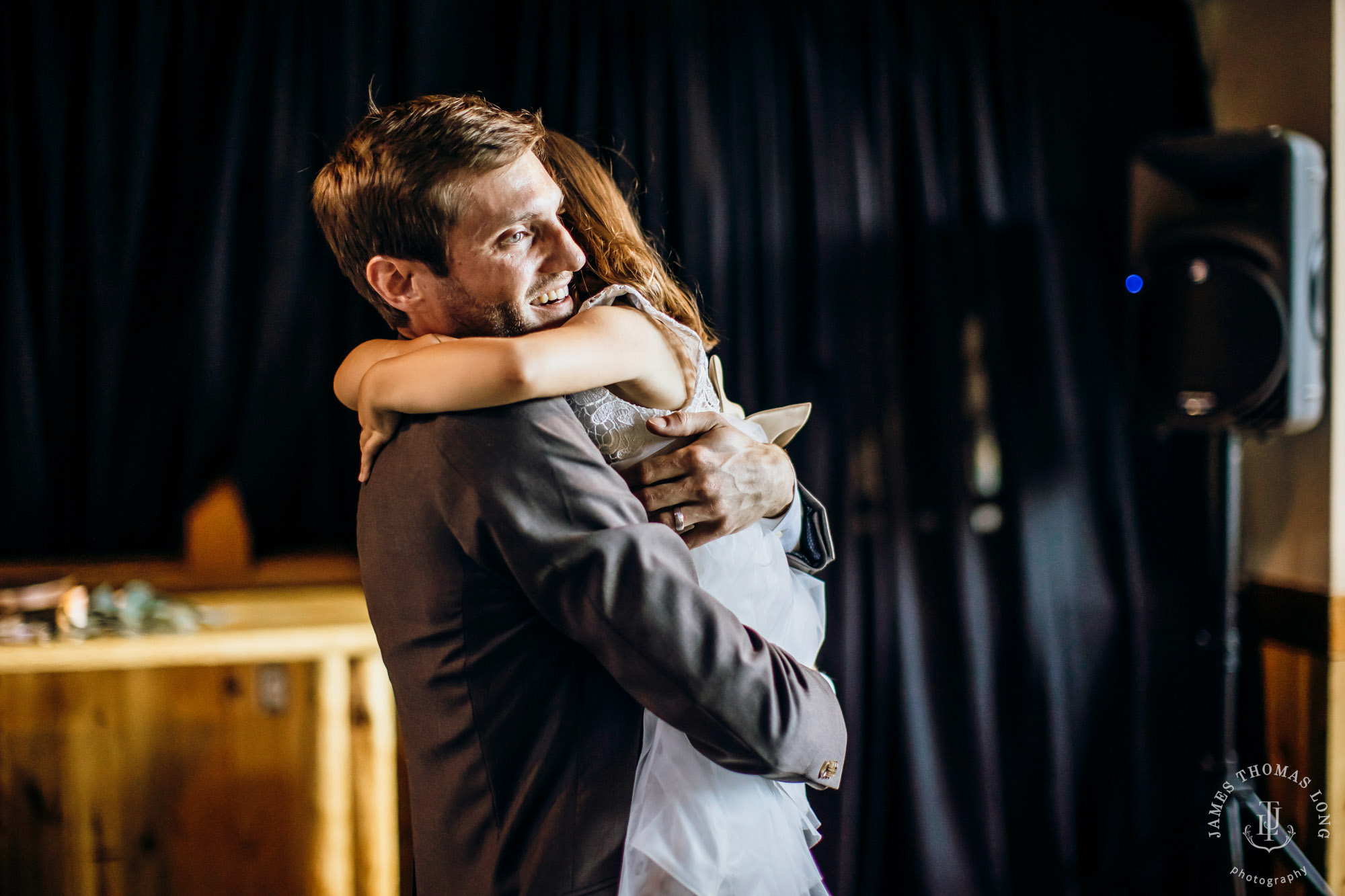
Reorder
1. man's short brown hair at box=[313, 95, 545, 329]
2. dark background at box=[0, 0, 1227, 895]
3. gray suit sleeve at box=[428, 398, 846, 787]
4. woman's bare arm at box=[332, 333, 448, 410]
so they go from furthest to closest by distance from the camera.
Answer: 1. dark background at box=[0, 0, 1227, 895]
2. woman's bare arm at box=[332, 333, 448, 410]
3. man's short brown hair at box=[313, 95, 545, 329]
4. gray suit sleeve at box=[428, 398, 846, 787]

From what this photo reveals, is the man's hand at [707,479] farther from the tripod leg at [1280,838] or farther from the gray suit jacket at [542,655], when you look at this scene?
the tripod leg at [1280,838]

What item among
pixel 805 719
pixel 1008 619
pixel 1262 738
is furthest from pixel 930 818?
pixel 805 719

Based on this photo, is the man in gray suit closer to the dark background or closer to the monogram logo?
the dark background

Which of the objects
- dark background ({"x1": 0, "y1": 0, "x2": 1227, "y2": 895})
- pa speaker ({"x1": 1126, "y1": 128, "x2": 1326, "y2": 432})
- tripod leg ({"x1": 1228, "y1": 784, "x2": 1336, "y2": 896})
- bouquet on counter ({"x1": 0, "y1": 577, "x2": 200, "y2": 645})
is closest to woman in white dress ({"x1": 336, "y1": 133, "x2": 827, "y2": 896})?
bouquet on counter ({"x1": 0, "y1": 577, "x2": 200, "y2": 645})

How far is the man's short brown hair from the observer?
76cm

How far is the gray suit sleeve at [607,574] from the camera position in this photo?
0.65m

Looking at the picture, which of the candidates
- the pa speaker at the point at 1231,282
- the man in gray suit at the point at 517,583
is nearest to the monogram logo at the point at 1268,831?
the pa speaker at the point at 1231,282

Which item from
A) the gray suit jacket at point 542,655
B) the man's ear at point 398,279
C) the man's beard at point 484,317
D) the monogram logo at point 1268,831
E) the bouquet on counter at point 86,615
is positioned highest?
the man's ear at point 398,279

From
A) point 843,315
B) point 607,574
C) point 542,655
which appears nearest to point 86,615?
point 542,655

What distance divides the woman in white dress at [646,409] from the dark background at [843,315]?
1156 millimetres

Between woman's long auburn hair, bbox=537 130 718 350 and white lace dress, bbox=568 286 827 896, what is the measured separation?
79 mm

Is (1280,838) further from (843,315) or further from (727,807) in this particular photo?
(727,807)

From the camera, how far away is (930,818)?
7.10 ft

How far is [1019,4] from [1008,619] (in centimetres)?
169
